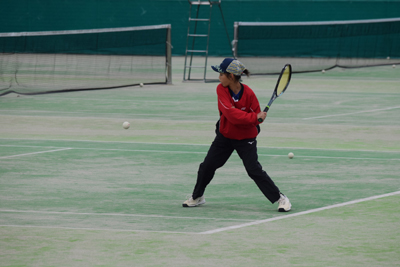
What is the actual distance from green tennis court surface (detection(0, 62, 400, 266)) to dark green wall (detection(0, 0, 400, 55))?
22746mm

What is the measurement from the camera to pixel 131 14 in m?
39.5

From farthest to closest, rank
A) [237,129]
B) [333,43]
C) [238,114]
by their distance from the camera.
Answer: [333,43], [237,129], [238,114]

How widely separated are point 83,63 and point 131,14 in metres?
7.57

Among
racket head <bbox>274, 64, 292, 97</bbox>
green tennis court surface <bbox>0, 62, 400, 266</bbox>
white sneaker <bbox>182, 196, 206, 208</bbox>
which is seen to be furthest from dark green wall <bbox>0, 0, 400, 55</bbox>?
white sneaker <bbox>182, 196, 206, 208</bbox>

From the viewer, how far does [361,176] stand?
9016 mm

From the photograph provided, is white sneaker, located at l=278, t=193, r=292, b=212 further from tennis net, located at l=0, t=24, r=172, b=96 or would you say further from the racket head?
tennis net, located at l=0, t=24, r=172, b=96

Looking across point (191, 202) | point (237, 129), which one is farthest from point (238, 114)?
point (191, 202)

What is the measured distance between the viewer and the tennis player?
673 cm

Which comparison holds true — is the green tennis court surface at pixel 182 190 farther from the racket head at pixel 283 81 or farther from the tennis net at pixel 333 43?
the tennis net at pixel 333 43

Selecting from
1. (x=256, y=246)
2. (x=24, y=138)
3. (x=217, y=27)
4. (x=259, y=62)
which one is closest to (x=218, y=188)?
(x=256, y=246)

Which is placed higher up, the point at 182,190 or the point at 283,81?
the point at 283,81

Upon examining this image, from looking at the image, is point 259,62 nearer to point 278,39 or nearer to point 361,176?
point 278,39

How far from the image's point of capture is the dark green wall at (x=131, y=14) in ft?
127

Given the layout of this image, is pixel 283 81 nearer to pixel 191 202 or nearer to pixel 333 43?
pixel 191 202
